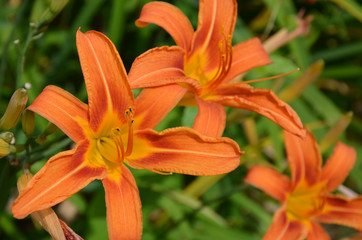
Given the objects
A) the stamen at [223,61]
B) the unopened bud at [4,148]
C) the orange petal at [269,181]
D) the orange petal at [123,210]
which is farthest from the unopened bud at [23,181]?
the orange petal at [269,181]

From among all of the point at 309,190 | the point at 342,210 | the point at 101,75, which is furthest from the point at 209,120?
the point at 342,210

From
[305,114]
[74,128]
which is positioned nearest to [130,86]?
[74,128]

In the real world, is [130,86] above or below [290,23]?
above

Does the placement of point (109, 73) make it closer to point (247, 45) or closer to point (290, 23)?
point (247, 45)

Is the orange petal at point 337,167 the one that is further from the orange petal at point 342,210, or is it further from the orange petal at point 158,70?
the orange petal at point 158,70

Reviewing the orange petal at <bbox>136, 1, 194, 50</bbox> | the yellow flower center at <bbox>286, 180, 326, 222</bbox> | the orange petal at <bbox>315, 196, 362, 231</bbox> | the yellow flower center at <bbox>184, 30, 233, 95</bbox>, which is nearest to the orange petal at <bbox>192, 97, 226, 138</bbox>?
the yellow flower center at <bbox>184, 30, 233, 95</bbox>

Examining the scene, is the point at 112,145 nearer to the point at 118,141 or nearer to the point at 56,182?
the point at 118,141
